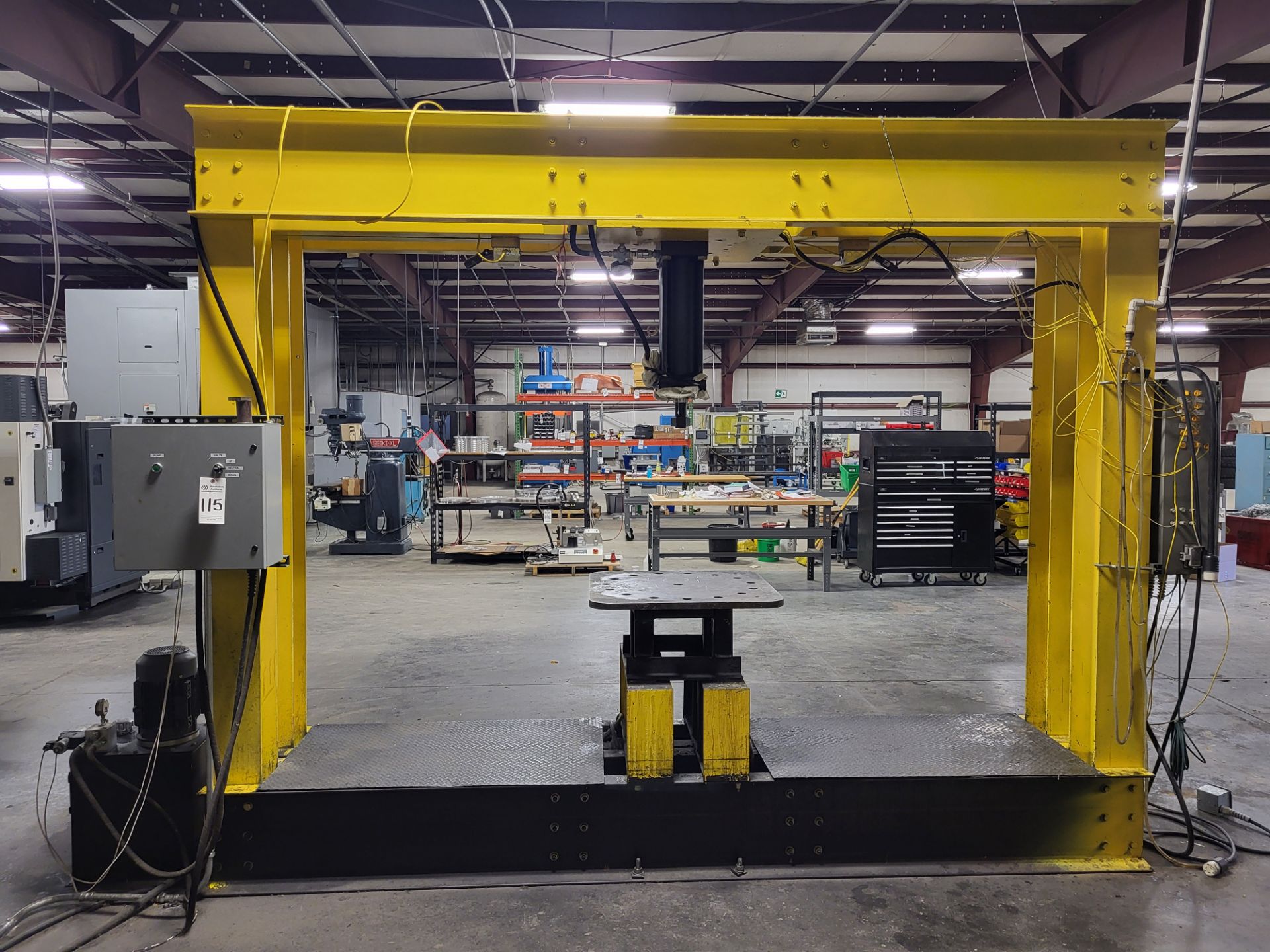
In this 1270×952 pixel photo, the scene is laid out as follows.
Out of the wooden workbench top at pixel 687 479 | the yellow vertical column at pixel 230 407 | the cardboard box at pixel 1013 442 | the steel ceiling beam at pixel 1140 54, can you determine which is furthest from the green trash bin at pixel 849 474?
the yellow vertical column at pixel 230 407

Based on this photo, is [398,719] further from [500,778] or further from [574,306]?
[574,306]

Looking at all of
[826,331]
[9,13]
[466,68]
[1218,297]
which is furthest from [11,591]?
[1218,297]

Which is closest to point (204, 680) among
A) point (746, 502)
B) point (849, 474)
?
point (746, 502)

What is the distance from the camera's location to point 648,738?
86.1 inches

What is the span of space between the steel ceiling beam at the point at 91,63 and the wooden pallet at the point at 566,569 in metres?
4.53

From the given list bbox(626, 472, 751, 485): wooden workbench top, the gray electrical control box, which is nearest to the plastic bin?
bbox(626, 472, 751, 485): wooden workbench top

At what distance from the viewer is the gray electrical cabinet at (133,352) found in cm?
664

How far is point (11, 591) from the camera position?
5164 mm

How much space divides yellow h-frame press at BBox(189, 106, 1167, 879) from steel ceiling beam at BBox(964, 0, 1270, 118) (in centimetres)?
283

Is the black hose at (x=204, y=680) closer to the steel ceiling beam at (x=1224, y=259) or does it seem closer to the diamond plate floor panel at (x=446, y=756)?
the diamond plate floor panel at (x=446, y=756)

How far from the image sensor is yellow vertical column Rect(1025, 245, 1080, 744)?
95.7 inches

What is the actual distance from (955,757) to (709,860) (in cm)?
88

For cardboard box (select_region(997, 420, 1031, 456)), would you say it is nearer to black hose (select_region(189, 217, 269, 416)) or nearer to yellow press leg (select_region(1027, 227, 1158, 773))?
yellow press leg (select_region(1027, 227, 1158, 773))

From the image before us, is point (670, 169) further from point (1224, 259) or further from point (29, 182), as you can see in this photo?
point (1224, 259)
